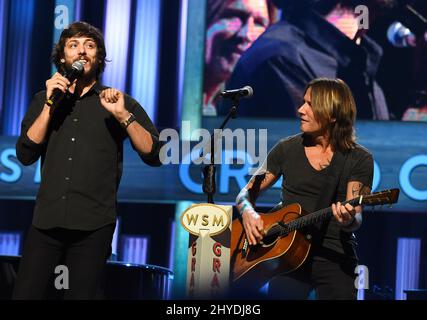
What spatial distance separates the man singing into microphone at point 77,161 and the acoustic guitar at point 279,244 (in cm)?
81

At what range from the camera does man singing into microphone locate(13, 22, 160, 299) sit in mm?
3207

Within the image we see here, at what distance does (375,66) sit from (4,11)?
319cm

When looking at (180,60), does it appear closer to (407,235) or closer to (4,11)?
(4,11)

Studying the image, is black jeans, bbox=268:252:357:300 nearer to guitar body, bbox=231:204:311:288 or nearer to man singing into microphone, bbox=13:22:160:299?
guitar body, bbox=231:204:311:288

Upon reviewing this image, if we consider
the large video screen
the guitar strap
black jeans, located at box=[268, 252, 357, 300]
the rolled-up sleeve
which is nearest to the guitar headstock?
the guitar strap

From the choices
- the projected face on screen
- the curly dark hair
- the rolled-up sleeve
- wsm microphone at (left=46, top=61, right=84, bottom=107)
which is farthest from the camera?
the projected face on screen

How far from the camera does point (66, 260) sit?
3262mm

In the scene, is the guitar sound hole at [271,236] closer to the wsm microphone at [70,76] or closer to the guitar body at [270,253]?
the guitar body at [270,253]

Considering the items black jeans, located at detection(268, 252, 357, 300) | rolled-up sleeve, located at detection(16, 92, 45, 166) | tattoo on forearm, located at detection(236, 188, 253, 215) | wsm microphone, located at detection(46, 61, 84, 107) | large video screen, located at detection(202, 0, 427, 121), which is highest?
large video screen, located at detection(202, 0, 427, 121)

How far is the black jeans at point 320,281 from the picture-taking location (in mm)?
3586

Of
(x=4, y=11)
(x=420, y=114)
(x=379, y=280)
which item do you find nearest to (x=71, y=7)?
(x=4, y=11)

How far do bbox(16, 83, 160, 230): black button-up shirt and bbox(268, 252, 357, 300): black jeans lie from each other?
87 centimetres

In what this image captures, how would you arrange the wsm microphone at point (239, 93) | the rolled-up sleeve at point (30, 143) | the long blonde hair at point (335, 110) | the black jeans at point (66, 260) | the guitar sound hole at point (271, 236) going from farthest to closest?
1. the wsm microphone at point (239, 93)
2. the guitar sound hole at point (271, 236)
3. the long blonde hair at point (335, 110)
4. the rolled-up sleeve at point (30, 143)
5. the black jeans at point (66, 260)

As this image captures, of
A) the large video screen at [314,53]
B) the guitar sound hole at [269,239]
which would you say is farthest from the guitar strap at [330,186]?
the large video screen at [314,53]
